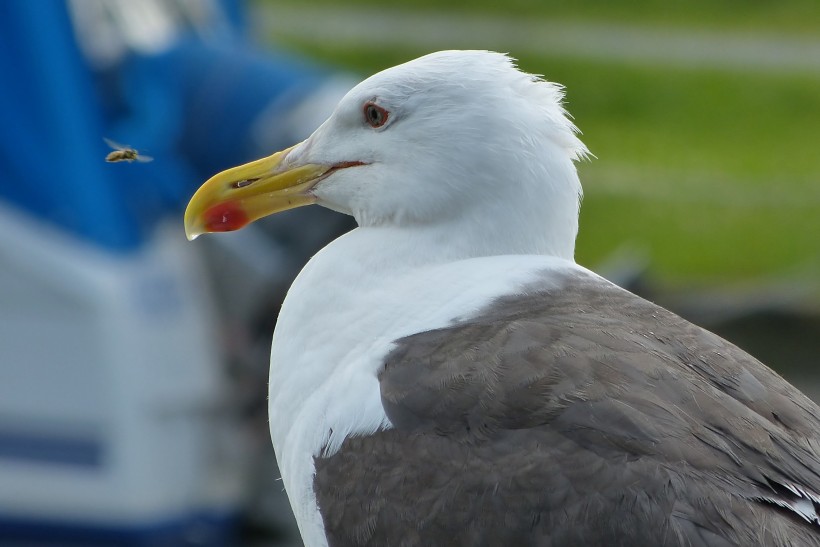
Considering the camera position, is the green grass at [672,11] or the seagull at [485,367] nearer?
the seagull at [485,367]

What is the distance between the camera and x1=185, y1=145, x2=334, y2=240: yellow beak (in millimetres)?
3246

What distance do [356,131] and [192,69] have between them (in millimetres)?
3535

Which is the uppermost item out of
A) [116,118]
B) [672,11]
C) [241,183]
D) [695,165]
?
[241,183]

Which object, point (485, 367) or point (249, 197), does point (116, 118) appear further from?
point (485, 367)

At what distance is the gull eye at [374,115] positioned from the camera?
125 inches

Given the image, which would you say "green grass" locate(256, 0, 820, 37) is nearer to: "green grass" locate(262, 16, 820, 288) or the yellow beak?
"green grass" locate(262, 16, 820, 288)

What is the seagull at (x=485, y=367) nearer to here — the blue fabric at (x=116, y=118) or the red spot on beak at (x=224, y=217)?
the red spot on beak at (x=224, y=217)

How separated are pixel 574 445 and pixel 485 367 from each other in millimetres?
246

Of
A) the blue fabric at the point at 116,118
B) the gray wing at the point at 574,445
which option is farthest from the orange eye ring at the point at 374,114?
the blue fabric at the point at 116,118

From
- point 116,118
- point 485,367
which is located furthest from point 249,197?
point 116,118

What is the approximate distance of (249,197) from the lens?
10.7ft

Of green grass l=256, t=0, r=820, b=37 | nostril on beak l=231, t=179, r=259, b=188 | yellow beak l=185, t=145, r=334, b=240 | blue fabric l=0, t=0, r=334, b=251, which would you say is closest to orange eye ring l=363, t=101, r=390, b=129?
yellow beak l=185, t=145, r=334, b=240

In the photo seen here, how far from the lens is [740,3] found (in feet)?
65.9

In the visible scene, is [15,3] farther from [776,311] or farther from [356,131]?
[776,311]
